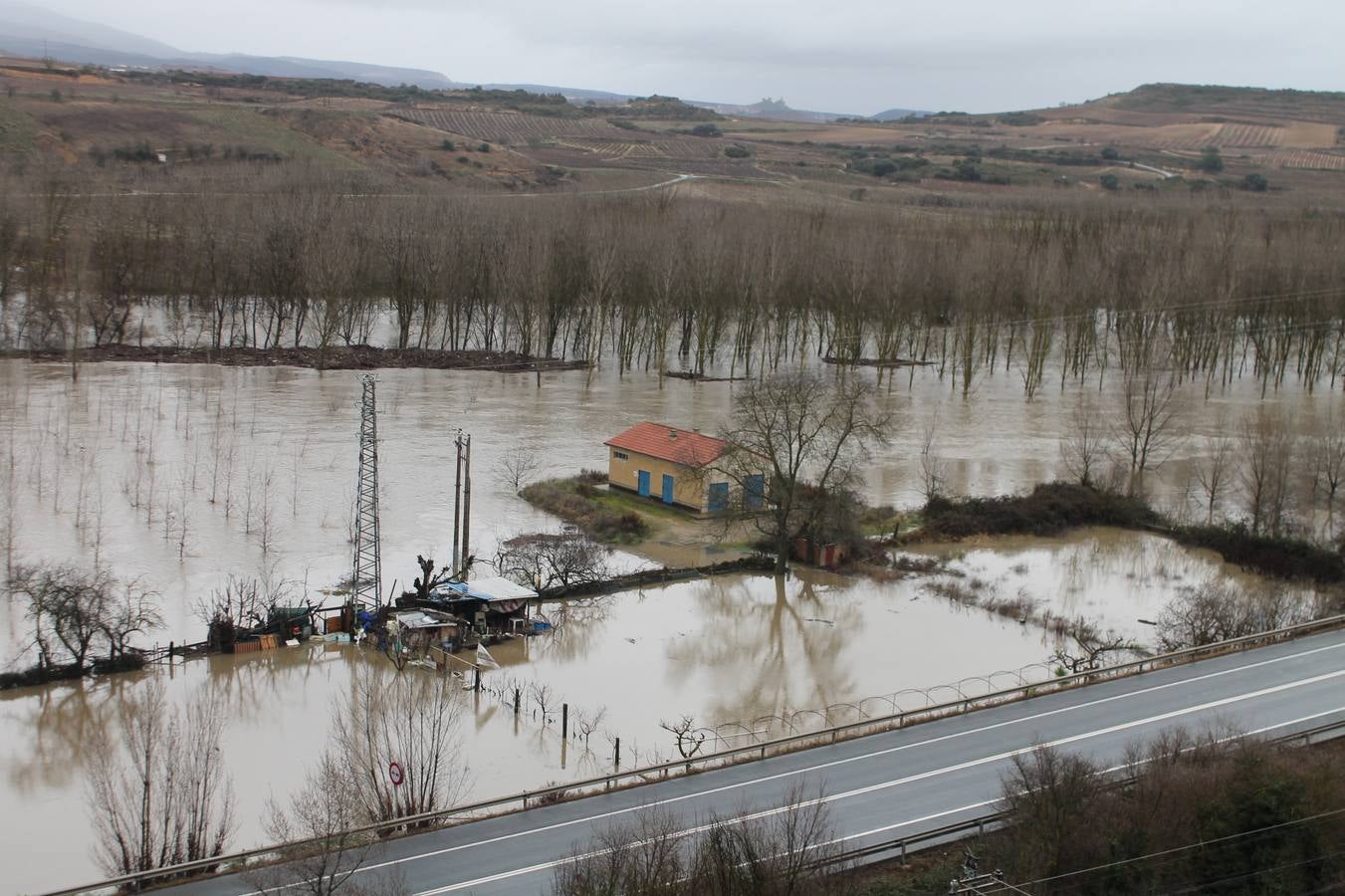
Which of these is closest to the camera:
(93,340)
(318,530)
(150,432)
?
(318,530)

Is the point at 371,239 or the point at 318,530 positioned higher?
the point at 371,239

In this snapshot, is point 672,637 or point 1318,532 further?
point 1318,532

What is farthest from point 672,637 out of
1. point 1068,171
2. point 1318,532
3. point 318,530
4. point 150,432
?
point 1068,171

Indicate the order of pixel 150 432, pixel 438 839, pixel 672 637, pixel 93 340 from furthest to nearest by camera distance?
pixel 93 340, pixel 150 432, pixel 672 637, pixel 438 839

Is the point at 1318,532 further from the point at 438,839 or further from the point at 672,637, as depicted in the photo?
the point at 438,839

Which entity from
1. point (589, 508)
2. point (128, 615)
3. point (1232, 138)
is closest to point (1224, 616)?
point (589, 508)

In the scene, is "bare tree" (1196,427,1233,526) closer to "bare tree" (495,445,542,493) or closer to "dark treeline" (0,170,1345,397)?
"dark treeline" (0,170,1345,397)

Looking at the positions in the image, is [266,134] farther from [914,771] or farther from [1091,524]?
[914,771]

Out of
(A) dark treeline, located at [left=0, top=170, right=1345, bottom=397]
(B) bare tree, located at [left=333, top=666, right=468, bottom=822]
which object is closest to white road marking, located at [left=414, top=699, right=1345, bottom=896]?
(B) bare tree, located at [left=333, top=666, right=468, bottom=822]
